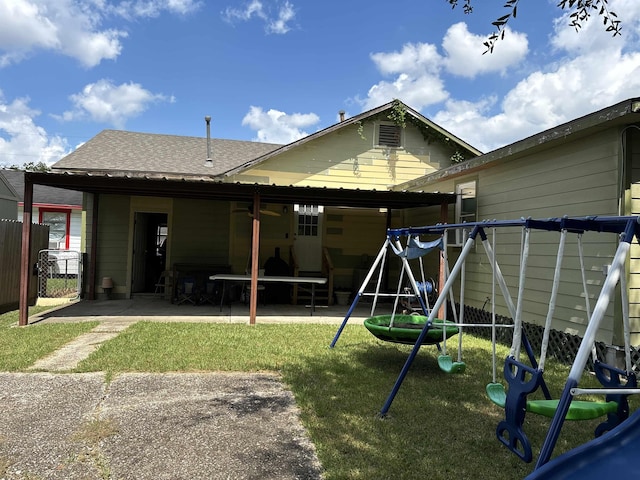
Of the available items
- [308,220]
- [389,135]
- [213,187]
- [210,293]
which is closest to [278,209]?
[308,220]

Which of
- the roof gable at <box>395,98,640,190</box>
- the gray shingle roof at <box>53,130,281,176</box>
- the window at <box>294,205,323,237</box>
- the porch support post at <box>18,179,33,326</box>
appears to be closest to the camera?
the roof gable at <box>395,98,640,190</box>

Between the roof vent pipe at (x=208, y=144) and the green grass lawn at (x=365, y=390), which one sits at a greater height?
the roof vent pipe at (x=208, y=144)

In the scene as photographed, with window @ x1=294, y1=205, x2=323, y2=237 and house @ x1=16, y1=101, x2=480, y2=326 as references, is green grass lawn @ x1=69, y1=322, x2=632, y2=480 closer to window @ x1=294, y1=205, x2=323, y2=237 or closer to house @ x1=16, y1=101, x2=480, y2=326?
house @ x1=16, y1=101, x2=480, y2=326

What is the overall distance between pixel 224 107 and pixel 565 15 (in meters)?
17.4

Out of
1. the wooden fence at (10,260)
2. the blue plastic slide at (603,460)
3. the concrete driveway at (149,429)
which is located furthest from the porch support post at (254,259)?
the blue plastic slide at (603,460)

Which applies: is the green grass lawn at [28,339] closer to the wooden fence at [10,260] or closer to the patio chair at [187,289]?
the wooden fence at [10,260]

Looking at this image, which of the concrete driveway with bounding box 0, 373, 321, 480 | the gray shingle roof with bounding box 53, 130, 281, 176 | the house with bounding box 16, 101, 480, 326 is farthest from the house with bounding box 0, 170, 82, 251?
the concrete driveway with bounding box 0, 373, 321, 480

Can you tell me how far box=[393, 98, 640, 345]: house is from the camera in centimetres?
513

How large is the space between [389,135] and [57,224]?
13.6 meters

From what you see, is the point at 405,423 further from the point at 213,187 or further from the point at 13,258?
the point at 13,258

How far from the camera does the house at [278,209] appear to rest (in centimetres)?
1113

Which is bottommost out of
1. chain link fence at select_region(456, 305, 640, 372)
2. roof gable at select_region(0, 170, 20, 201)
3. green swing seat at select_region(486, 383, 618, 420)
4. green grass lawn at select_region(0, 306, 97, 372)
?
green grass lawn at select_region(0, 306, 97, 372)

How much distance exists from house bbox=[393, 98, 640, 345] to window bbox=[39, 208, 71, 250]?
1546 centimetres

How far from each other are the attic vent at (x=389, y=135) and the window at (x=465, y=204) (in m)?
3.22
